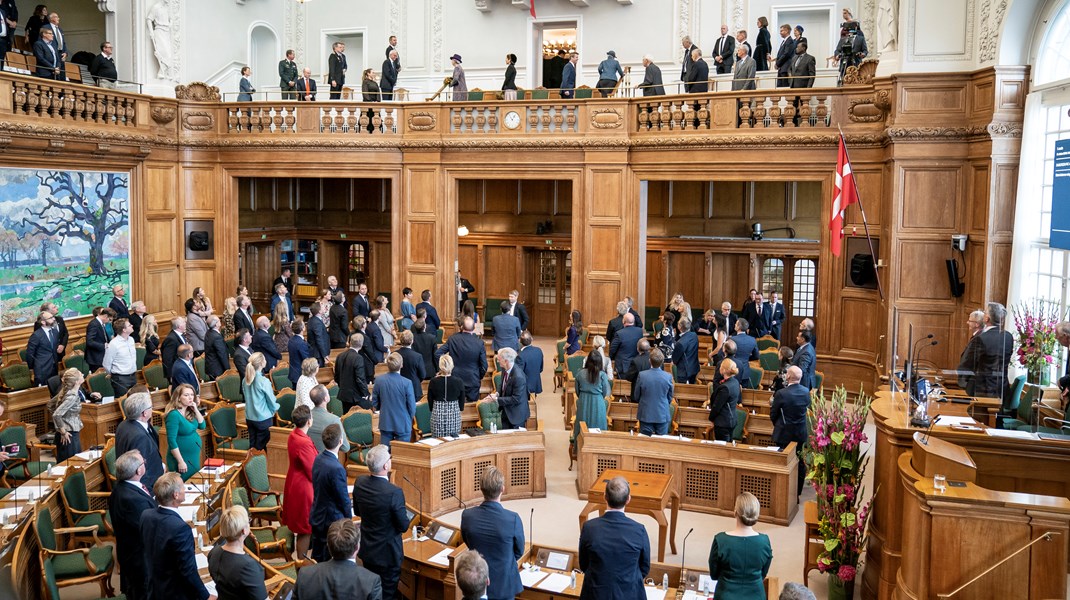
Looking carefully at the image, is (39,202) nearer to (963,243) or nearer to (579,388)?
(579,388)

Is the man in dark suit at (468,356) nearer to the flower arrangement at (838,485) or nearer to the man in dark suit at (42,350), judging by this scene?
the flower arrangement at (838,485)

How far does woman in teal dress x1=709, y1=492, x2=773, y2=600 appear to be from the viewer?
5496 mm

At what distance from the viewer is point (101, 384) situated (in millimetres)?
11398

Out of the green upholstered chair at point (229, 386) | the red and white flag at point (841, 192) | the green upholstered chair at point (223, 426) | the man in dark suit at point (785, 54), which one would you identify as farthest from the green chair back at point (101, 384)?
the man in dark suit at point (785, 54)

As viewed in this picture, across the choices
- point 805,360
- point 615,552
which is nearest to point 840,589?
point 615,552

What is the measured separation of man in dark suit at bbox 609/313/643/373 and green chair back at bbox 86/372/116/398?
6.33m

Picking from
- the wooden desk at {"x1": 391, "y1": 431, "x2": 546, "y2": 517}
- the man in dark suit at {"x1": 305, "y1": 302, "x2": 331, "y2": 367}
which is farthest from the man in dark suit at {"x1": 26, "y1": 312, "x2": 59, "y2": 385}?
the wooden desk at {"x1": 391, "y1": 431, "x2": 546, "y2": 517}

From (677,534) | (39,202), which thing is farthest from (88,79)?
(677,534)

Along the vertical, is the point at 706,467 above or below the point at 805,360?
below

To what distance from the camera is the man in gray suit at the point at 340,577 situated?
513 cm

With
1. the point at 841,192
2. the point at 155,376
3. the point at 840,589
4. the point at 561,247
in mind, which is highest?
the point at 841,192

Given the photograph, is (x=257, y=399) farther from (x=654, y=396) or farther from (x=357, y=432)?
(x=654, y=396)

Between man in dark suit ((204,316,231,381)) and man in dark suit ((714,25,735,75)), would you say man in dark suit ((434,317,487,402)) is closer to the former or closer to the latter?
man in dark suit ((204,316,231,381))

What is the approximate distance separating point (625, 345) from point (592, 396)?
2.64m
